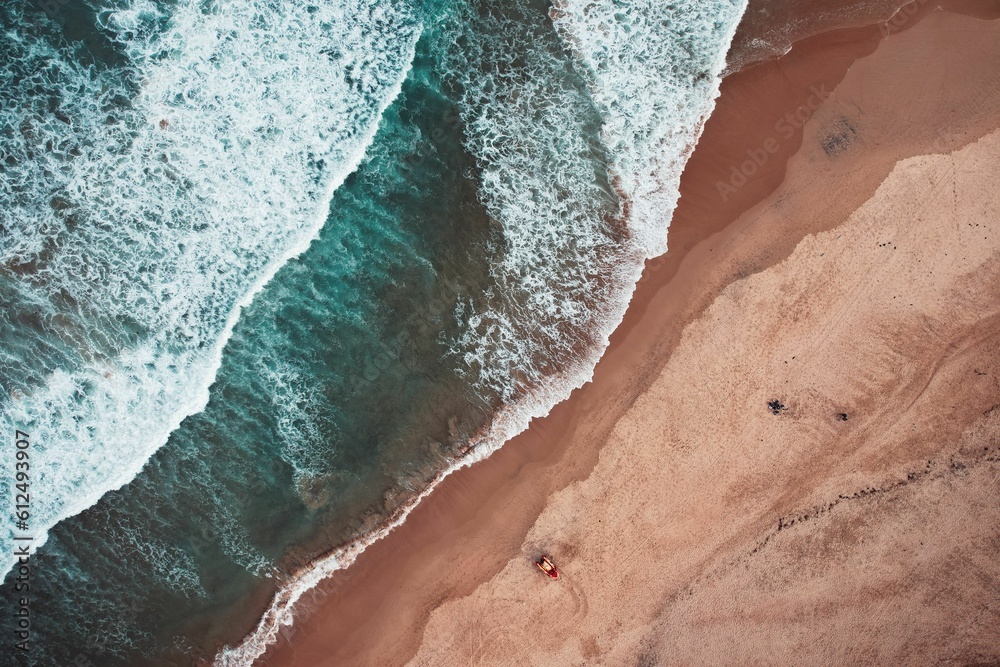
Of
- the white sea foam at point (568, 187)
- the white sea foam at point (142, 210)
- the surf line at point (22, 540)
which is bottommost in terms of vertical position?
the surf line at point (22, 540)

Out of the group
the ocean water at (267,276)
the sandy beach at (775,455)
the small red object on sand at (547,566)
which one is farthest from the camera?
the ocean water at (267,276)

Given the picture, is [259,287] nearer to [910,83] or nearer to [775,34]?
[775,34]

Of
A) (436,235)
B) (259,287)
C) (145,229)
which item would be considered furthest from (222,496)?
(436,235)

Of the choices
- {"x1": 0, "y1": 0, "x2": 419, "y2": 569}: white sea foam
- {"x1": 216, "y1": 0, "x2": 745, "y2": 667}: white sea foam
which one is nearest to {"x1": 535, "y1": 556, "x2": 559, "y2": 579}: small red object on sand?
{"x1": 216, "y1": 0, "x2": 745, "y2": 667}: white sea foam

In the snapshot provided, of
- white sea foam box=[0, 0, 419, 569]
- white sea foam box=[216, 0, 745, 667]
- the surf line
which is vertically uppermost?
white sea foam box=[216, 0, 745, 667]

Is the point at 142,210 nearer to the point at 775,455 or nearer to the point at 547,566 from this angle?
the point at 547,566
